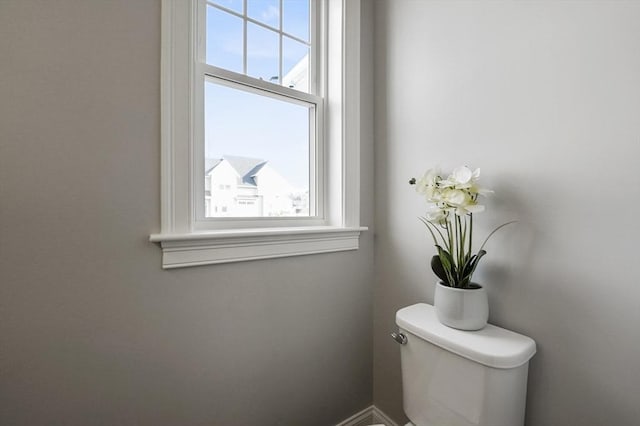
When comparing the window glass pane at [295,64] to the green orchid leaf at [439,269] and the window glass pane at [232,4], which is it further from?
the green orchid leaf at [439,269]

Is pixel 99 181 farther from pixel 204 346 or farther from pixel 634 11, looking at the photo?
pixel 634 11

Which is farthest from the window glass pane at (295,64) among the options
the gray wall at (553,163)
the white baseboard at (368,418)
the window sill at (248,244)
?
the white baseboard at (368,418)

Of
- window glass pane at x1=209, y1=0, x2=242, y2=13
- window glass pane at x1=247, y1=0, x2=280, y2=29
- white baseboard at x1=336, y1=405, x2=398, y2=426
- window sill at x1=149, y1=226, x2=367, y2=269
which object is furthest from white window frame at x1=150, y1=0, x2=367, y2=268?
white baseboard at x1=336, y1=405, x2=398, y2=426

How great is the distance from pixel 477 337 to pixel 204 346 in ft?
2.86

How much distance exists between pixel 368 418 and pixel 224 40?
1.80 meters

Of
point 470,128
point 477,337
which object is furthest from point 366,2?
point 477,337

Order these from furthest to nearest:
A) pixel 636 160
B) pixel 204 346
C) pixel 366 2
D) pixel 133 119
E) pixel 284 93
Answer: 1. pixel 366 2
2. pixel 284 93
3. pixel 204 346
4. pixel 133 119
5. pixel 636 160

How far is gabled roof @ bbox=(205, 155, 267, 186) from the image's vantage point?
104 cm

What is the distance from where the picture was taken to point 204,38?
1013 millimetres

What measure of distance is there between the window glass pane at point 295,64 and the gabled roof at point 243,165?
0.38 m

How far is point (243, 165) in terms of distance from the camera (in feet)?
3.65

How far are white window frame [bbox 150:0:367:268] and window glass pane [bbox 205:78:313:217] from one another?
0.05 m

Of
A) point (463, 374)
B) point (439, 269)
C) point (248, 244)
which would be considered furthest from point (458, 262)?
point (248, 244)

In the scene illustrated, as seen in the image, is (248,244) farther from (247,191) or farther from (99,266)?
Answer: (99,266)
